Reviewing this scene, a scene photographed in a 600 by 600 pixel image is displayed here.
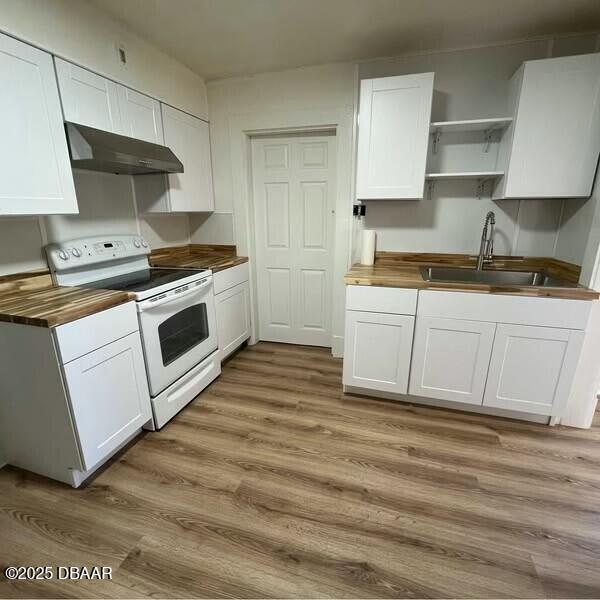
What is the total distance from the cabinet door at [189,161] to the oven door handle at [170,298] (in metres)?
0.66

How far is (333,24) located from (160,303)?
199 cm

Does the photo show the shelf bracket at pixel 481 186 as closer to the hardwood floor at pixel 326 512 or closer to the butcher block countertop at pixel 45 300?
the hardwood floor at pixel 326 512

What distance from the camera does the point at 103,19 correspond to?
5.95 ft

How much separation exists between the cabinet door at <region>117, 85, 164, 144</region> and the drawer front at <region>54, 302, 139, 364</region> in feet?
3.88

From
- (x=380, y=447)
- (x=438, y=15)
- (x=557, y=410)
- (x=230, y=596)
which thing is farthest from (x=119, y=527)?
(x=438, y=15)

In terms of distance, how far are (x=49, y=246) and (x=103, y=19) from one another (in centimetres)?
134

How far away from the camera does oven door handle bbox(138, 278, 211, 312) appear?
5.73ft

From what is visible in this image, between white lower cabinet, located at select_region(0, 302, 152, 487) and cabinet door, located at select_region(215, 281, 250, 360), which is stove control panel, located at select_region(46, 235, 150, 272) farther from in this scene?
cabinet door, located at select_region(215, 281, 250, 360)

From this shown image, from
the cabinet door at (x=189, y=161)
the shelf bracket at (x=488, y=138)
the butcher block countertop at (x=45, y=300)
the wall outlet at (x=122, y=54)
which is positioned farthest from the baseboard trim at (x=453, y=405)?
the wall outlet at (x=122, y=54)

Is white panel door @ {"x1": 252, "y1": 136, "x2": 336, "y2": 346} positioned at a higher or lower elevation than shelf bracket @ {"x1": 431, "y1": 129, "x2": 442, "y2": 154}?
lower

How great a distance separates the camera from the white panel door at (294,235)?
2811 millimetres

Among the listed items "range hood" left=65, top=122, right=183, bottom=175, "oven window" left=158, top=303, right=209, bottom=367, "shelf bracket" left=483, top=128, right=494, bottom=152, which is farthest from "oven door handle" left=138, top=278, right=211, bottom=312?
"shelf bracket" left=483, top=128, right=494, bottom=152

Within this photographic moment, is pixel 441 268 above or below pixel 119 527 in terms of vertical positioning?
above

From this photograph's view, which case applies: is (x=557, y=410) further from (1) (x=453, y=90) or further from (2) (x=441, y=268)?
(1) (x=453, y=90)
